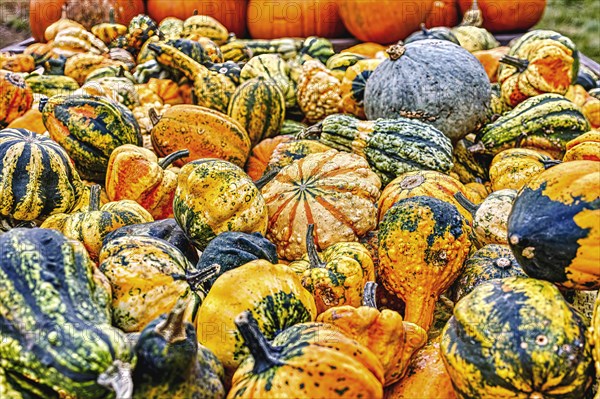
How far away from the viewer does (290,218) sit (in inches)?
102

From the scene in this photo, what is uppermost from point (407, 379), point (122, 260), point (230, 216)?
point (122, 260)

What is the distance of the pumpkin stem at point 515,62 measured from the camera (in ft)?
12.1

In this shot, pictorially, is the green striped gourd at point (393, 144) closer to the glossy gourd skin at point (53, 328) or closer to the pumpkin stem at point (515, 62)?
the pumpkin stem at point (515, 62)

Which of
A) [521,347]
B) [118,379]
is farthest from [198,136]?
[521,347]

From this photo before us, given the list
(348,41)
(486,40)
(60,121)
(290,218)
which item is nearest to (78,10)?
(348,41)

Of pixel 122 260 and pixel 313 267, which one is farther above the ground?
pixel 122 260

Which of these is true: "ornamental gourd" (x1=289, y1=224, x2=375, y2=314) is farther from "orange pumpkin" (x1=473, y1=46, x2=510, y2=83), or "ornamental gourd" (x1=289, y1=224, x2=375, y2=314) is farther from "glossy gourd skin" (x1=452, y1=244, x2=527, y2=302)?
"orange pumpkin" (x1=473, y1=46, x2=510, y2=83)

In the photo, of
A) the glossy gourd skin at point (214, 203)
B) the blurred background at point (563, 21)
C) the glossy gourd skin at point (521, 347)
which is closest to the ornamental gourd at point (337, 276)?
the glossy gourd skin at point (214, 203)

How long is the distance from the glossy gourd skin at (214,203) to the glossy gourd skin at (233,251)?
11 centimetres

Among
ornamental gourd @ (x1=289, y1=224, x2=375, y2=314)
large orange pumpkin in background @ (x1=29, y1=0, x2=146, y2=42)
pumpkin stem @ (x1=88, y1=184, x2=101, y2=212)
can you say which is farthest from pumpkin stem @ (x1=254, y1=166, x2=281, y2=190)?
large orange pumpkin in background @ (x1=29, y1=0, x2=146, y2=42)

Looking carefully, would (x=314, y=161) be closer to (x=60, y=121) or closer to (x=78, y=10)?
(x=60, y=121)

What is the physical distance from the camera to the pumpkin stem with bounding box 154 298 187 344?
144 centimetres

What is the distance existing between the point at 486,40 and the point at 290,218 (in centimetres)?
302

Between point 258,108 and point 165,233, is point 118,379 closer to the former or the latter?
point 165,233
